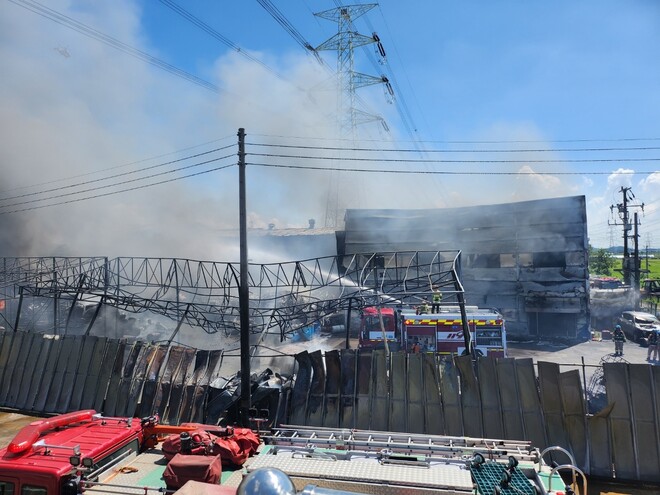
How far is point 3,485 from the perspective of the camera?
383 centimetres

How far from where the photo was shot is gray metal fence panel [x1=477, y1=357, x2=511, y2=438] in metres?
7.25

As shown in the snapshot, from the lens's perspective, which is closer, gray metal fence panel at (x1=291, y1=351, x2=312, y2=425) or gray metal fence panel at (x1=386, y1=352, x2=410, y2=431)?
gray metal fence panel at (x1=386, y1=352, x2=410, y2=431)

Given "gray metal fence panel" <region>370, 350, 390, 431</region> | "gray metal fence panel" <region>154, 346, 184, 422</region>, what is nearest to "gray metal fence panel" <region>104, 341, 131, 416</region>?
"gray metal fence panel" <region>154, 346, 184, 422</region>

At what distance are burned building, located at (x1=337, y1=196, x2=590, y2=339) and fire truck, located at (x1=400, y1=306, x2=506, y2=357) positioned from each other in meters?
9.23

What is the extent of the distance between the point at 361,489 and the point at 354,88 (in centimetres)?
4110

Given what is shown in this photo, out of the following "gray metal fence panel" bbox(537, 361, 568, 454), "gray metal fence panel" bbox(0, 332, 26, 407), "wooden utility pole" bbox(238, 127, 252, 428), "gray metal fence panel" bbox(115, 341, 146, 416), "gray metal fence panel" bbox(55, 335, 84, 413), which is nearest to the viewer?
"gray metal fence panel" bbox(537, 361, 568, 454)

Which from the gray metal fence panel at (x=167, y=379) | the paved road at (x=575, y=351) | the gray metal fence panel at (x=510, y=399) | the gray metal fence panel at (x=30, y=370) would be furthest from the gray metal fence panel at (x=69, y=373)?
the paved road at (x=575, y=351)

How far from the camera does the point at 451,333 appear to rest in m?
15.6

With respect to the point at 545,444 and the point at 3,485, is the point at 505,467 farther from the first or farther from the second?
the point at 3,485

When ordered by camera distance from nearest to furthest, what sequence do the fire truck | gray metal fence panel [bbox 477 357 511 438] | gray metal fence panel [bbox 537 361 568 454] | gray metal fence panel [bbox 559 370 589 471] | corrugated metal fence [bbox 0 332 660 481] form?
corrugated metal fence [bbox 0 332 660 481] → gray metal fence panel [bbox 559 370 589 471] → gray metal fence panel [bbox 537 361 568 454] → gray metal fence panel [bbox 477 357 511 438] → the fire truck

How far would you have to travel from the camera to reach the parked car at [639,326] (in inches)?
830

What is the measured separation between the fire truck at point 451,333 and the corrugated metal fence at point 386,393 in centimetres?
749

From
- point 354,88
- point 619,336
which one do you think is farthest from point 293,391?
point 354,88

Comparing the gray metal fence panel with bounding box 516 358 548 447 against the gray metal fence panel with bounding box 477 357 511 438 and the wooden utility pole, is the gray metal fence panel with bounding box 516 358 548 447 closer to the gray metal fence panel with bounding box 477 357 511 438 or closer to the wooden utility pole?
the gray metal fence panel with bounding box 477 357 511 438
